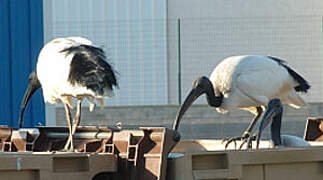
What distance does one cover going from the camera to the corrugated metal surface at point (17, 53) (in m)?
16.5

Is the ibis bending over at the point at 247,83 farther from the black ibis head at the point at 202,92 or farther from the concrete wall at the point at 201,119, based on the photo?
the concrete wall at the point at 201,119


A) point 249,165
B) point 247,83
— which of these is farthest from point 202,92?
point 249,165

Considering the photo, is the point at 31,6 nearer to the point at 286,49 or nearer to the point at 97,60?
the point at 286,49

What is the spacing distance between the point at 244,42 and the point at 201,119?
1.58 meters

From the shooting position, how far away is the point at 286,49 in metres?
16.7

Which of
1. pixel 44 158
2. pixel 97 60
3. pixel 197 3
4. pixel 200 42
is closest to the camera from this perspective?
pixel 44 158

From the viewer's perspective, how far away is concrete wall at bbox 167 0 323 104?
1616cm

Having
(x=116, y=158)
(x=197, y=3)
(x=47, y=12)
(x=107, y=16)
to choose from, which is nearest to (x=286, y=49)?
(x=197, y=3)

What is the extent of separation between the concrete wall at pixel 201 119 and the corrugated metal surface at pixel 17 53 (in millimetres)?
1307

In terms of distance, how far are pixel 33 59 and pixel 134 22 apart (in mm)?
1907

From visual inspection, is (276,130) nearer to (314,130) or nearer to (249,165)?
(249,165)

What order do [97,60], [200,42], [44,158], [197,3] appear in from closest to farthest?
[44,158] < [97,60] < [200,42] < [197,3]

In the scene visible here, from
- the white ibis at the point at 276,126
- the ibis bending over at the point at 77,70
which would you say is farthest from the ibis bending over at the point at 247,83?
the white ibis at the point at 276,126

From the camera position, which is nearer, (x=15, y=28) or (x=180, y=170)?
(x=180, y=170)
